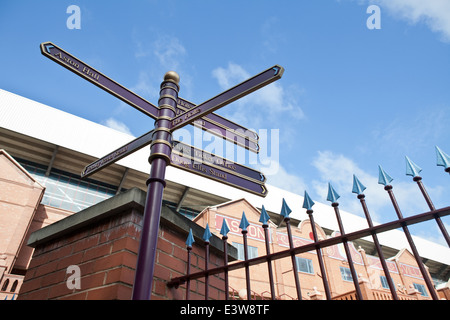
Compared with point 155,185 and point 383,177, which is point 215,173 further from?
point 383,177

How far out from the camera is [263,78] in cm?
248

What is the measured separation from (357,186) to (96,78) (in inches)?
94.6

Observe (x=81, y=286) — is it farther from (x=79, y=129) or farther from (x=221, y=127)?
(x=79, y=129)

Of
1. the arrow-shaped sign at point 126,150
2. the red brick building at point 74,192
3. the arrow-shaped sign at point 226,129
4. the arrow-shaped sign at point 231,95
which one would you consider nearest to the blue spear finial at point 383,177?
the arrow-shaped sign at point 231,95

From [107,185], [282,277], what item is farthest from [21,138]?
[282,277]

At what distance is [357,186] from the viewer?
2076 millimetres

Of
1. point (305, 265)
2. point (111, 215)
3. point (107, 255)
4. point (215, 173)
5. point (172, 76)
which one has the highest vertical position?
point (305, 265)

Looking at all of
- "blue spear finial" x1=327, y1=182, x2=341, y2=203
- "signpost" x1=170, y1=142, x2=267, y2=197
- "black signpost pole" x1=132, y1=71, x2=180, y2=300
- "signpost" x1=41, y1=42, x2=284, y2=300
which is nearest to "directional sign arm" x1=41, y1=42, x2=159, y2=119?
"signpost" x1=41, y1=42, x2=284, y2=300

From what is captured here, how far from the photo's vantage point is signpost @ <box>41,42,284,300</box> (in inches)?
87.3

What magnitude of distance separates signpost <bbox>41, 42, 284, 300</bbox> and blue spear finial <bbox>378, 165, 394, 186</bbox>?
1043 millimetres

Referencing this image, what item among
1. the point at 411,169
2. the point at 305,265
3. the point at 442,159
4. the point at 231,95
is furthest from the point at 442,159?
the point at 305,265

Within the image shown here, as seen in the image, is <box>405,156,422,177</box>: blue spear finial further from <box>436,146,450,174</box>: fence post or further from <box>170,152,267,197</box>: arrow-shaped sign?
<box>170,152,267,197</box>: arrow-shaped sign

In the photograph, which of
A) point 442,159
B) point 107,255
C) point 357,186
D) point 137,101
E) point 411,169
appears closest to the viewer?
point 442,159
